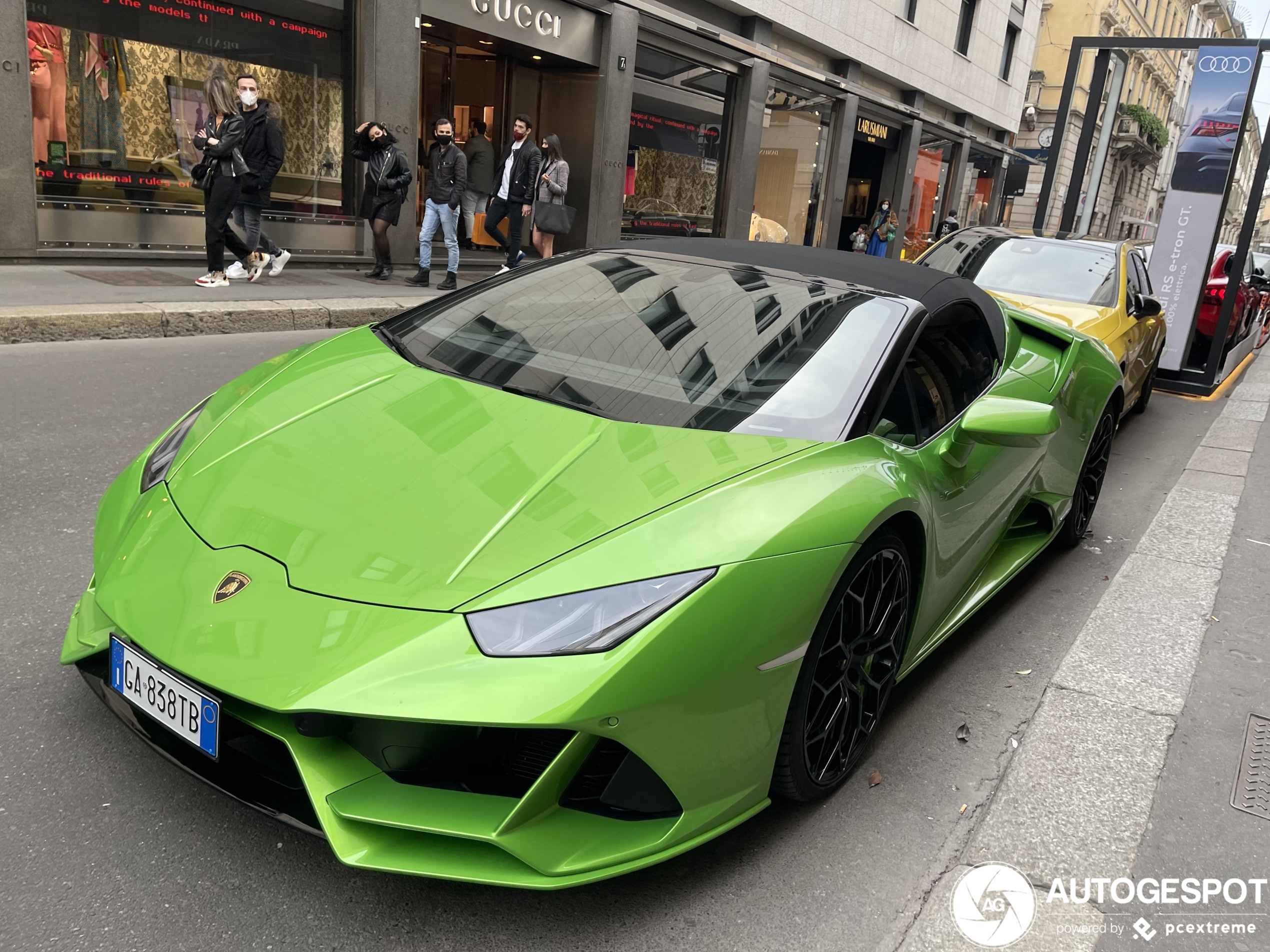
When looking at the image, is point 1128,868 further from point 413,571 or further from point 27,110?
point 27,110

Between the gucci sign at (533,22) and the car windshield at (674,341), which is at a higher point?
the gucci sign at (533,22)

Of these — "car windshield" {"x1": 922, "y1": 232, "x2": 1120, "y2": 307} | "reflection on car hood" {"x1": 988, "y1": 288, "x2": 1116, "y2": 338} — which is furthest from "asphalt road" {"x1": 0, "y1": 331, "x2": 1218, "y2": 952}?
"car windshield" {"x1": 922, "y1": 232, "x2": 1120, "y2": 307}

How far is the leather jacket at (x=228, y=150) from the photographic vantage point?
8.66 m

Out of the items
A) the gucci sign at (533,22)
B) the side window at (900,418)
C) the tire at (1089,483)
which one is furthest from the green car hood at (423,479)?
the gucci sign at (533,22)

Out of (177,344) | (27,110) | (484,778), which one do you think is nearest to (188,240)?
(27,110)

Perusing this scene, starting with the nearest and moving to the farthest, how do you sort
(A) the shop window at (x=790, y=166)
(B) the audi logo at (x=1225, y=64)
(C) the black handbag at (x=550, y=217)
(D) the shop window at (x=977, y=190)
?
1. (B) the audi logo at (x=1225, y=64)
2. (C) the black handbag at (x=550, y=217)
3. (A) the shop window at (x=790, y=166)
4. (D) the shop window at (x=977, y=190)

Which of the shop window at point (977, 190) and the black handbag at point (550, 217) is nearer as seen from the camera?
the black handbag at point (550, 217)

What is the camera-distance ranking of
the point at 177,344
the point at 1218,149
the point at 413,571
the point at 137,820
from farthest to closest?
1. the point at 1218,149
2. the point at 177,344
3. the point at 137,820
4. the point at 413,571

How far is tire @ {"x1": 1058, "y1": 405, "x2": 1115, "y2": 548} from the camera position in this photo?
448cm

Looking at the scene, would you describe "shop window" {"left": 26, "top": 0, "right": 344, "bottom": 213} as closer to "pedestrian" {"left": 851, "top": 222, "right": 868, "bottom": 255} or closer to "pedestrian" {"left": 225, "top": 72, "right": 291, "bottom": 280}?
"pedestrian" {"left": 225, "top": 72, "right": 291, "bottom": 280}

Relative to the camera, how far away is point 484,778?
1.85m

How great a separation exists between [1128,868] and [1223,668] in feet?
4.90

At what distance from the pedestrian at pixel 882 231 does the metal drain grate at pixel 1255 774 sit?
19027mm

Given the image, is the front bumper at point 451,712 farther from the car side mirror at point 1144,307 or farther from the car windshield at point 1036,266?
the car side mirror at point 1144,307
